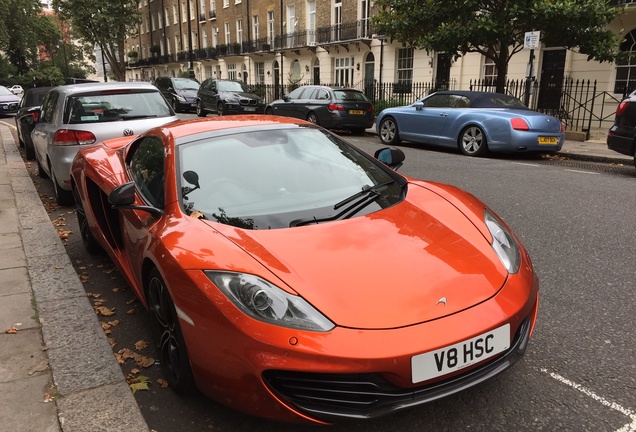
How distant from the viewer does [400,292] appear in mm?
2143

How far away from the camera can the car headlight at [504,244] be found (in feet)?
8.21

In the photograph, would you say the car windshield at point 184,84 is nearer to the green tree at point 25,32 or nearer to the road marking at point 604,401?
the road marking at point 604,401

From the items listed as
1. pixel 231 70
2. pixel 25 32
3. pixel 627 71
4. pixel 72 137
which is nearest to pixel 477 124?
pixel 72 137

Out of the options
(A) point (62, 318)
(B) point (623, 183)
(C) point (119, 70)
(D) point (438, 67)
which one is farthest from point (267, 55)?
(A) point (62, 318)

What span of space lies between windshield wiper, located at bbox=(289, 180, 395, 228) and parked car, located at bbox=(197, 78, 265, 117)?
62.0 ft

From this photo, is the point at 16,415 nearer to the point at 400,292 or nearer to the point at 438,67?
the point at 400,292

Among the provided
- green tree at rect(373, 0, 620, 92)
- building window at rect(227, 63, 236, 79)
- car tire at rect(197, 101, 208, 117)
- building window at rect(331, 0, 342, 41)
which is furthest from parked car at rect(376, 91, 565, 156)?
building window at rect(227, 63, 236, 79)

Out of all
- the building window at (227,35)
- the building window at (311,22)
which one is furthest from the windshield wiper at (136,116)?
the building window at (227,35)

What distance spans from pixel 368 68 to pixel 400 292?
2658 centimetres

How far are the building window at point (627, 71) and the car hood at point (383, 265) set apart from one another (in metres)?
16.6

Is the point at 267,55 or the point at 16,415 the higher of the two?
the point at 267,55

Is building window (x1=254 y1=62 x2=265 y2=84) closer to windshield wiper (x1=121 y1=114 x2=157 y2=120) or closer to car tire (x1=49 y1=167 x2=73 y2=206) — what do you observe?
windshield wiper (x1=121 y1=114 x2=157 y2=120)

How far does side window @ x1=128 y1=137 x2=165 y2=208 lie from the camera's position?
309 cm

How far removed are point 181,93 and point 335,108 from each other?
1242 centimetres
